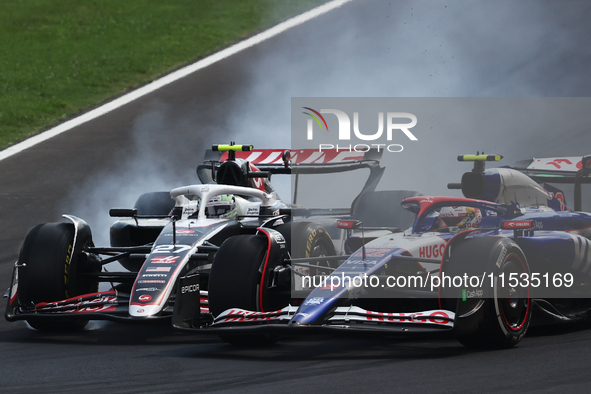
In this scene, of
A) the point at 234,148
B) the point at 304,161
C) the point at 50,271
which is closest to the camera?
the point at 50,271

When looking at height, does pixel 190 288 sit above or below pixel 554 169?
below

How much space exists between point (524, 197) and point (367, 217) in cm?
170

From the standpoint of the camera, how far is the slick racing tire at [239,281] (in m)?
6.57

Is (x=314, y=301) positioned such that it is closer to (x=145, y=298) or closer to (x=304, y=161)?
(x=145, y=298)

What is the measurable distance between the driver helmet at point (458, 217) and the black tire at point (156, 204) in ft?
12.7

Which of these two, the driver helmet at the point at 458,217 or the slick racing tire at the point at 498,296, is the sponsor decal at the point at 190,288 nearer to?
the slick racing tire at the point at 498,296

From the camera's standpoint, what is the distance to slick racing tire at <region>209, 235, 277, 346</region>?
6.57 metres

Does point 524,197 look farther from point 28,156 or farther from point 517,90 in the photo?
point 28,156

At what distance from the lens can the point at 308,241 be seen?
7766mm

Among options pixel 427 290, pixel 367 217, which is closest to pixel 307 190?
pixel 367 217

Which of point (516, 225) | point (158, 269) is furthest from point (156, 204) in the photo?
point (516, 225)

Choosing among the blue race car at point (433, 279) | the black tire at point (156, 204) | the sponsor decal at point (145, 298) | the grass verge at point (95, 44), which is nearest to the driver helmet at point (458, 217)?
the blue race car at point (433, 279)

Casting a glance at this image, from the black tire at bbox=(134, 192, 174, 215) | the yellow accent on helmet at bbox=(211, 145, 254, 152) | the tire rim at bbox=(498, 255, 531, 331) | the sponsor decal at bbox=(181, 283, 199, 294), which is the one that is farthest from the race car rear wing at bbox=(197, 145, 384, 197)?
the tire rim at bbox=(498, 255, 531, 331)

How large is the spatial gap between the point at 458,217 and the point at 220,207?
2.54 meters
